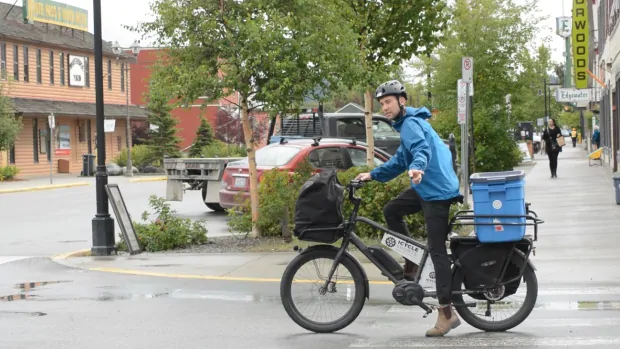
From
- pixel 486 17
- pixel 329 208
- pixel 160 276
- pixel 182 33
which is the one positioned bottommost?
pixel 160 276

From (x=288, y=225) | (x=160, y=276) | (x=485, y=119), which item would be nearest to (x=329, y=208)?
(x=160, y=276)

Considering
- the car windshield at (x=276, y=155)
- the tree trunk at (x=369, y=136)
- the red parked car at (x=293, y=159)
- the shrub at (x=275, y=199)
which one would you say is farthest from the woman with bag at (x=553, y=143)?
the shrub at (x=275, y=199)

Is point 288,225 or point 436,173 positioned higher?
point 436,173

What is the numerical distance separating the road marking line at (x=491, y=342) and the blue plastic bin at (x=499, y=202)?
0.73 metres

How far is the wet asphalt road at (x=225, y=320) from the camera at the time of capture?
7453mm

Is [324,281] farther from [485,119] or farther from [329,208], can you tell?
[485,119]

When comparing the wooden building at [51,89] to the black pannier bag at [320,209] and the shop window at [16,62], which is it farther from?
the black pannier bag at [320,209]

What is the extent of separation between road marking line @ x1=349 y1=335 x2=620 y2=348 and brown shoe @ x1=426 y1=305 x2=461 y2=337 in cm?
6

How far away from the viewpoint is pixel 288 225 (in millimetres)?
14242

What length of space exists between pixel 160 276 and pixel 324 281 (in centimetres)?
431

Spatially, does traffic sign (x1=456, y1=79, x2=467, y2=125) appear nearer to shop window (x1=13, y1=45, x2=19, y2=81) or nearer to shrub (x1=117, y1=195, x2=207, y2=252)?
shrub (x1=117, y1=195, x2=207, y2=252)

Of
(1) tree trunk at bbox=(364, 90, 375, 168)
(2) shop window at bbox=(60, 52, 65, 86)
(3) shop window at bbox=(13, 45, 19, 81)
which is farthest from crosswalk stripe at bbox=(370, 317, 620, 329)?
(2) shop window at bbox=(60, 52, 65, 86)

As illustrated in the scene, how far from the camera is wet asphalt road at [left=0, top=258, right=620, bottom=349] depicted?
7453 mm

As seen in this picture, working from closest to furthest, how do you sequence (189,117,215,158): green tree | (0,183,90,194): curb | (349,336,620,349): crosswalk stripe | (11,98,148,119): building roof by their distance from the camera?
(349,336,620,349): crosswalk stripe → (0,183,90,194): curb → (11,98,148,119): building roof → (189,117,215,158): green tree
